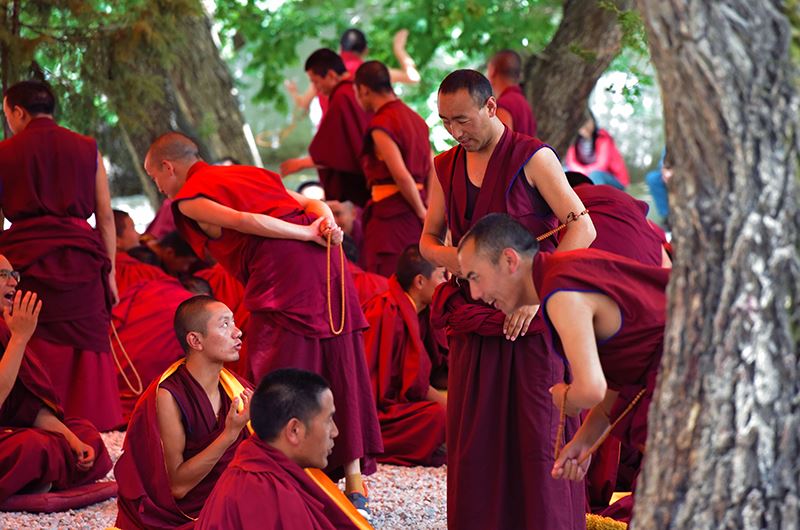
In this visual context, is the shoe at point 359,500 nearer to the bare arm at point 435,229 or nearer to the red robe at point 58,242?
the bare arm at point 435,229

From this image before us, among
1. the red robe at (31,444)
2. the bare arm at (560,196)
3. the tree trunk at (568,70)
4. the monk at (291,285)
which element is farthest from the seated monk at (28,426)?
the tree trunk at (568,70)

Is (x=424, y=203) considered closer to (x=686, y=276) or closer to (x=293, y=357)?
(x=293, y=357)

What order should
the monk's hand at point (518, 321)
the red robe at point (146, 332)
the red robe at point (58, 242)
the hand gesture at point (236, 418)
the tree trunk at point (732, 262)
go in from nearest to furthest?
1. the tree trunk at point (732, 262)
2. the monk's hand at point (518, 321)
3. the hand gesture at point (236, 418)
4. the red robe at point (58, 242)
5. the red robe at point (146, 332)

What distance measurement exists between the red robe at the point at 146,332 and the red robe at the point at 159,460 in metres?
2.40

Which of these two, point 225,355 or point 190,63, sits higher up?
point 190,63

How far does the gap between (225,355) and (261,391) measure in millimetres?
899

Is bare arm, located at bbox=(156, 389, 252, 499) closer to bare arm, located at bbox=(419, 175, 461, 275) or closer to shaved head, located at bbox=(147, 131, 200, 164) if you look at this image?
bare arm, located at bbox=(419, 175, 461, 275)

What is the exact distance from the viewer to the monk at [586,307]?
320 cm

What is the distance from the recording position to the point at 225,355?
4703 millimetres

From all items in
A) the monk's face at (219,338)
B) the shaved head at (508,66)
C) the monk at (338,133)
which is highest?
the shaved head at (508,66)

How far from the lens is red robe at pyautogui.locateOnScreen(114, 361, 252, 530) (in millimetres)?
4562

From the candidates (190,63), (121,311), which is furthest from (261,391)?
(190,63)

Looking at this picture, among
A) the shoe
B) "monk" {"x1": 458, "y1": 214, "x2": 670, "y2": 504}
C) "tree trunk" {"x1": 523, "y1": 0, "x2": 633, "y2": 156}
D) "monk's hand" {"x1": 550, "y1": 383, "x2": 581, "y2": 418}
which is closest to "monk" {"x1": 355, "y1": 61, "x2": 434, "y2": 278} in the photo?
"tree trunk" {"x1": 523, "y1": 0, "x2": 633, "y2": 156}

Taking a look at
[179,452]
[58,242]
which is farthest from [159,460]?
[58,242]
